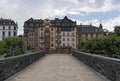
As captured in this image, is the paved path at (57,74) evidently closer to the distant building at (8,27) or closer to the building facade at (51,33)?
the building facade at (51,33)

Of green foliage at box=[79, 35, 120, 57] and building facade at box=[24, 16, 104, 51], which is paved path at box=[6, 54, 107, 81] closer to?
green foliage at box=[79, 35, 120, 57]

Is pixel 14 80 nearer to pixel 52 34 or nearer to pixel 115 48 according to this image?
pixel 115 48

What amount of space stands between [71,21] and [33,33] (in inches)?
710

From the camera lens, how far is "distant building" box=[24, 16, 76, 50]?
12694 centimetres

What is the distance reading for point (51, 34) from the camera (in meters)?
127

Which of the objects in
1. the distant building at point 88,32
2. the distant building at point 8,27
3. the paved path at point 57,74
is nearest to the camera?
the paved path at point 57,74

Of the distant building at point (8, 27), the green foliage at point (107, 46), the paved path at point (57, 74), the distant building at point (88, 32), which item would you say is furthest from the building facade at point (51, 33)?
the paved path at point (57, 74)

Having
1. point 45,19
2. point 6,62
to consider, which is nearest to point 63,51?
point 45,19

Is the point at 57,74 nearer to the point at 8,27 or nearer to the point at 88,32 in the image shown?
the point at 88,32

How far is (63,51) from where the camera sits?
95188 mm

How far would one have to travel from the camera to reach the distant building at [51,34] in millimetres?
126938

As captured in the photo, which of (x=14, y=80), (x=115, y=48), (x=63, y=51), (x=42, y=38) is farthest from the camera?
(x=42, y=38)

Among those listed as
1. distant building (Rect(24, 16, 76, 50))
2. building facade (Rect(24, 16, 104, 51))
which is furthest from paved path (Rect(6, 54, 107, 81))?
distant building (Rect(24, 16, 76, 50))

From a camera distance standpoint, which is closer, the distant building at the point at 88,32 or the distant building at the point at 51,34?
the distant building at the point at 51,34
